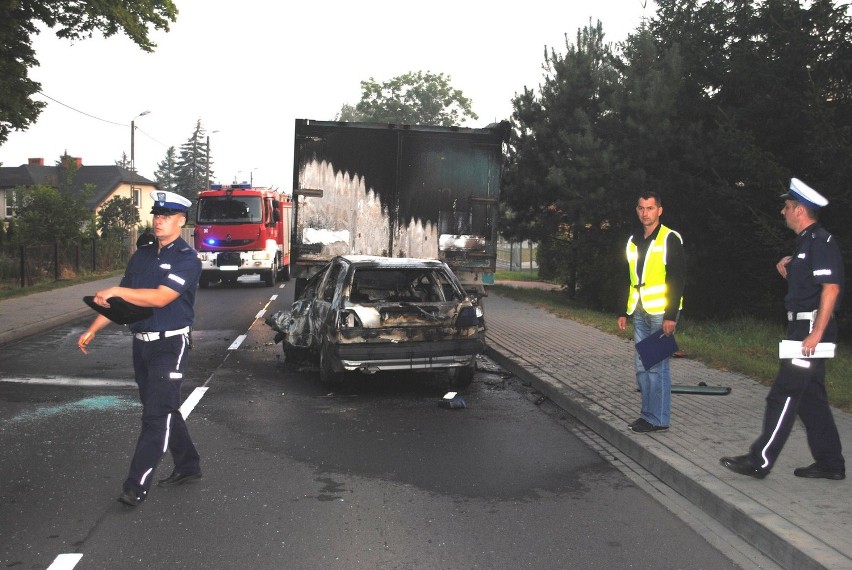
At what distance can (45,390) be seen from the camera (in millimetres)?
9023

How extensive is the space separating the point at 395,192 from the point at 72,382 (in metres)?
5.68

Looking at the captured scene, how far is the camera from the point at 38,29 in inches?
711

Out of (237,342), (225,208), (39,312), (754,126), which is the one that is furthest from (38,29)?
(754,126)

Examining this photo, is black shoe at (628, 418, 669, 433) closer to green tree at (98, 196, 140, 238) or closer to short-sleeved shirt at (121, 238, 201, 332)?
short-sleeved shirt at (121, 238, 201, 332)

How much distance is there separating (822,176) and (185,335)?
535 inches

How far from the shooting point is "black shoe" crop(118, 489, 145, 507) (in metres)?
4.98

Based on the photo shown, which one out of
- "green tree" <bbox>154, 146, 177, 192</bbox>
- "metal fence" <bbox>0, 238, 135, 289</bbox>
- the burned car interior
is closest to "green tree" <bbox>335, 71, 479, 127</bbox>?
"metal fence" <bbox>0, 238, 135, 289</bbox>

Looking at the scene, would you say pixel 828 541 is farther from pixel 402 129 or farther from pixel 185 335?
pixel 402 129

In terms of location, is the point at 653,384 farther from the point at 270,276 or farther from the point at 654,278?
the point at 270,276

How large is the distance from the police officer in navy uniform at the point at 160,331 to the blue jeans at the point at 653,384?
340cm

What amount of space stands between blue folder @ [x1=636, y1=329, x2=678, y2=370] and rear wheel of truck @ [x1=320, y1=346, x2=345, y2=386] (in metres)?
3.48

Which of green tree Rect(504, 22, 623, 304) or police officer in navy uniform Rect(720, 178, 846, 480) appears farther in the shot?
green tree Rect(504, 22, 623, 304)

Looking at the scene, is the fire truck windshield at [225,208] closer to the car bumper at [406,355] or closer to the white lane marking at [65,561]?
the car bumper at [406,355]

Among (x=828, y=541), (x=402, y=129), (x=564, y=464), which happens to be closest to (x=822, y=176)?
(x=402, y=129)
